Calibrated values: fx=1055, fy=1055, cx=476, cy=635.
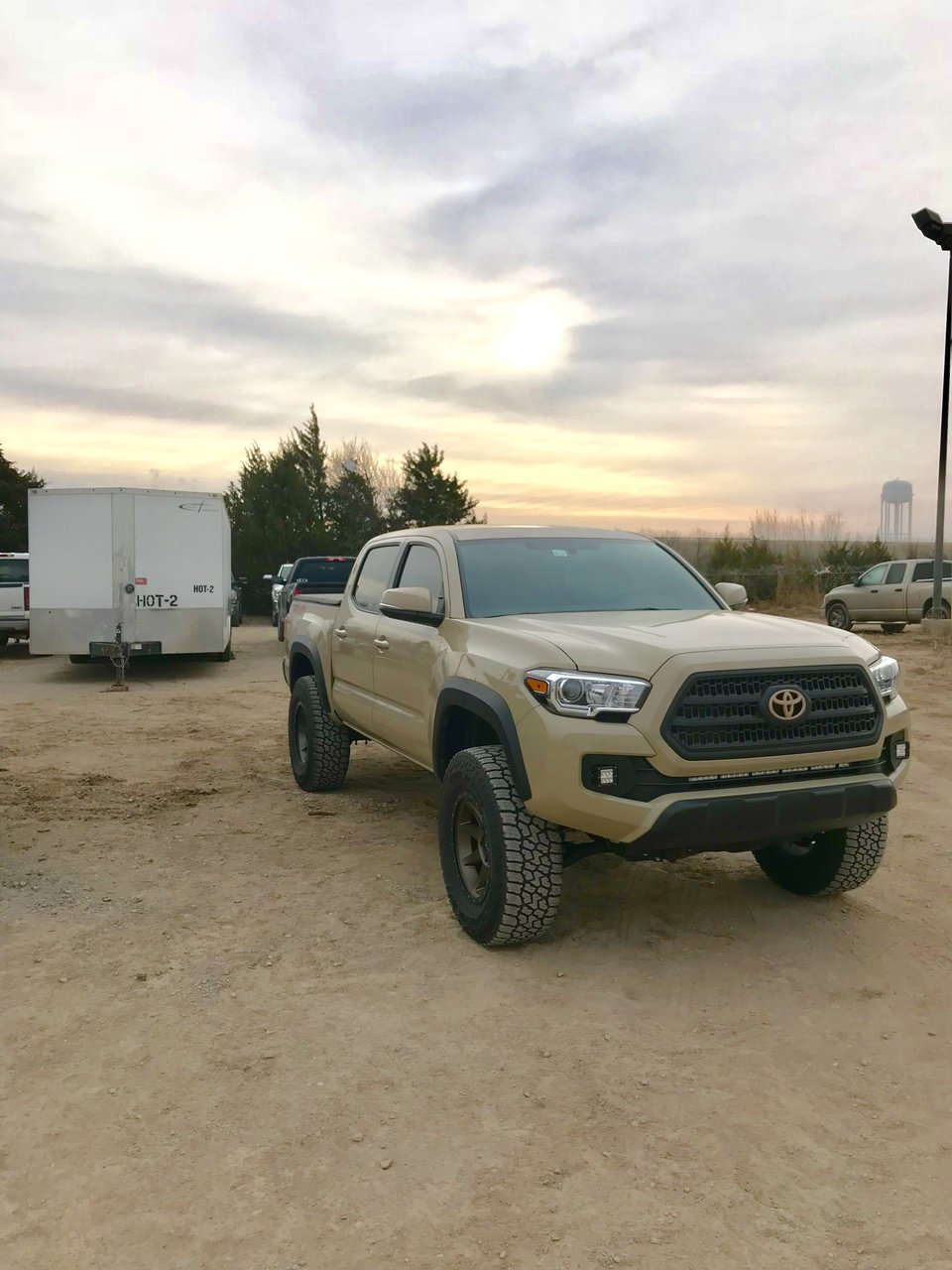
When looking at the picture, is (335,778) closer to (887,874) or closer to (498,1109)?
(887,874)

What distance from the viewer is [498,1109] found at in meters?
3.29

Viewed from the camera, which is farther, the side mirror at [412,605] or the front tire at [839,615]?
the front tire at [839,615]

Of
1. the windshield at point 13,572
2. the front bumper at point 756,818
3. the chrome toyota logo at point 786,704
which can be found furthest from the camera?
the windshield at point 13,572

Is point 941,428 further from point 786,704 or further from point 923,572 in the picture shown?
point 786,704

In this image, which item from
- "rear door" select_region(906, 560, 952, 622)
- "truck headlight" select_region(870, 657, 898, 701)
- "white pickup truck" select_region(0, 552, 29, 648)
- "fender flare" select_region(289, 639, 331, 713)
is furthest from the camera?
"rear door" select_region(906, 560, 952, 622)

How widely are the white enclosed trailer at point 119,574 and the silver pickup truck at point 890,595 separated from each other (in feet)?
44.0

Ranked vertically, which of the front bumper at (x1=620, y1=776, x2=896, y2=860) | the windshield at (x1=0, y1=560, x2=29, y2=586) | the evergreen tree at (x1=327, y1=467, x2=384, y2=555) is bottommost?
the front bumper at (x1=620, y1=776, x2=896, y2=860)

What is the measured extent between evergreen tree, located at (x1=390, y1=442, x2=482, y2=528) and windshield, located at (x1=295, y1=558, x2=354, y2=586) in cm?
2073

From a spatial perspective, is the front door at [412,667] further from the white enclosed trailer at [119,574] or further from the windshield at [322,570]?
the windshield at [322,570]

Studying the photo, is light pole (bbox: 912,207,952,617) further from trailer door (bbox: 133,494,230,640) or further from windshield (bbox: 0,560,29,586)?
windshield (bbox: 0,560,29,586)

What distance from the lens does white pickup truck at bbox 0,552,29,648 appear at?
17609 millimetres

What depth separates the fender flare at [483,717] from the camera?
4316 millimetres

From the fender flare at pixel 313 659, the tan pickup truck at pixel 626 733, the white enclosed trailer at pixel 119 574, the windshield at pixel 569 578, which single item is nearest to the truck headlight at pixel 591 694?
the tan pickup truck at pixel 626 733

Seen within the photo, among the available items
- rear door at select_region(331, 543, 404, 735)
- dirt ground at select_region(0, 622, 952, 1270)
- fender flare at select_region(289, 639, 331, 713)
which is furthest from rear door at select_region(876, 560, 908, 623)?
rear door at select_region(331, 543, 404, 735)
